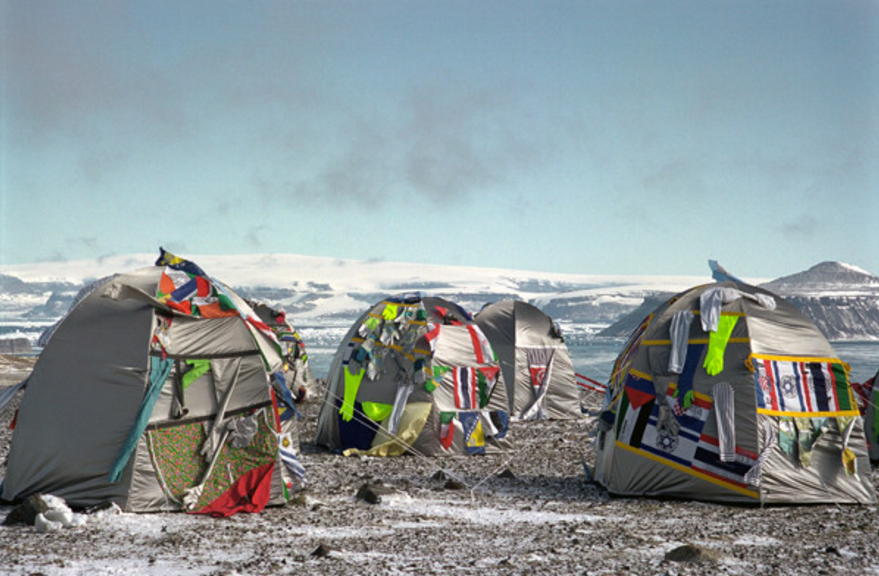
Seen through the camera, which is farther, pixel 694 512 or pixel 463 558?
pixel 694 512

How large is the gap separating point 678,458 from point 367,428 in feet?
22.0

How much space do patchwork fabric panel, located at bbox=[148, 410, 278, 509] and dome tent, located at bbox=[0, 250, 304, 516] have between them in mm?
12

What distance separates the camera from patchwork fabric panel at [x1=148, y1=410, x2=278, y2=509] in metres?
10.4

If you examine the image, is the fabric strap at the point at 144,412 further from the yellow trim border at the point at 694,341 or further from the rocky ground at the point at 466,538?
the yellow trim border at the point at 694,341

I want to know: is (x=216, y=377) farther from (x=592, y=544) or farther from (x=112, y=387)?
(x=592, y=544)

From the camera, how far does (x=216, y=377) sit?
35.3ft

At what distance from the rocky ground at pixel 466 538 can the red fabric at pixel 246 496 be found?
0.23 metres

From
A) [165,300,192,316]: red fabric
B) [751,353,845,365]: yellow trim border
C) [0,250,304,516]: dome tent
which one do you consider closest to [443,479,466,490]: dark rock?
[0,250,304,516]: dome tent

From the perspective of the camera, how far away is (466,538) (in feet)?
30.9

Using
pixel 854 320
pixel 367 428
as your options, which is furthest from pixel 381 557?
pixel 854 320

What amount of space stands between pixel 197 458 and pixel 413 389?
630cm

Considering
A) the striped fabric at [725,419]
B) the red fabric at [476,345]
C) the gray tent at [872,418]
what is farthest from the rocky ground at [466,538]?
the gray tent at [872,418]

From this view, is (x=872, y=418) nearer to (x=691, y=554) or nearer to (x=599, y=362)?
(x=691, y=554)

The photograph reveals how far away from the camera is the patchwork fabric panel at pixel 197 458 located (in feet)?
34.1
